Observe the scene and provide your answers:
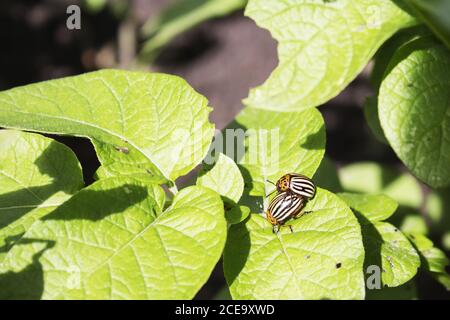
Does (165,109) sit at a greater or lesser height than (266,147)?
greater

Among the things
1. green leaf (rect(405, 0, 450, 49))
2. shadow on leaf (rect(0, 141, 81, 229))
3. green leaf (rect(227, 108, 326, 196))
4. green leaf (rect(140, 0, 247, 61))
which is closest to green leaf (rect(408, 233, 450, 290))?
green leaf (rect(227, 108, 326, 196))

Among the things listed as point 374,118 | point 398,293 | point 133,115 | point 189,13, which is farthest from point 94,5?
point 398,293

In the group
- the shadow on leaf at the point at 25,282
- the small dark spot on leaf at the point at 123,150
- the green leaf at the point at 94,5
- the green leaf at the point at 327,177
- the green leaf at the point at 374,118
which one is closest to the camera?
the shadow on leaf at the point at 25,282

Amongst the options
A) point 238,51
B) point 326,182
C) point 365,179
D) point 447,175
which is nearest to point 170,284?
point 447,175

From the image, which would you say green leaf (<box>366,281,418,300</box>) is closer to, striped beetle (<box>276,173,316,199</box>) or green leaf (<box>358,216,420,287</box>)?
green leaf (<box>358,216,420,287</box>)

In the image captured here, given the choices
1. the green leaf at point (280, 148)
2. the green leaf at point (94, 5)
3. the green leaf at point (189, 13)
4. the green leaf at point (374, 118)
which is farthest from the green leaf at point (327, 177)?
the green leaf at point (94, 5)

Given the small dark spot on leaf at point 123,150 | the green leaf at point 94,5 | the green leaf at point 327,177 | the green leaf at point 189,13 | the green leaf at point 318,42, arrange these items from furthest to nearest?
the green leaf at point 94,5, the green leaf at point 189,13, the green leaf at point 327,177, the small dark spot on leaf at point 123,150, the green leaf at point 318,42

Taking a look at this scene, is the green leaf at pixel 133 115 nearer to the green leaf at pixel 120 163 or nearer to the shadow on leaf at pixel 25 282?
the green leaf at pixel 120 163
